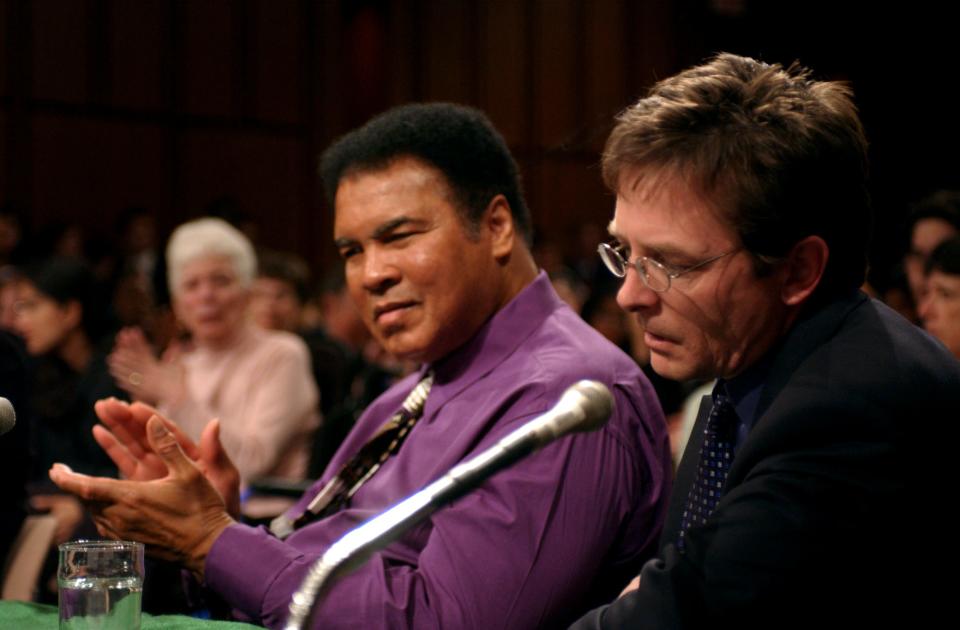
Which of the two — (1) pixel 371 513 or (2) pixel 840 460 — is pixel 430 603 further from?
(2) pixel 840 460

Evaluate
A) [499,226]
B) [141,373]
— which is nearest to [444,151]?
[499,226]

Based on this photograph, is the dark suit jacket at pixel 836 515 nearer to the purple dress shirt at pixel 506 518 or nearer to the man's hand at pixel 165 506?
the purple dress shirt at pixel 506 518

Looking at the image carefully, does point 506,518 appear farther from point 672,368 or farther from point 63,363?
point 63,363

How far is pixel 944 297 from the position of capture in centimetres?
326

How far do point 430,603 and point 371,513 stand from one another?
1.11ft

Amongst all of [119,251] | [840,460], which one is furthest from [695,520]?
[119,251]

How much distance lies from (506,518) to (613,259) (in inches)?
15.4

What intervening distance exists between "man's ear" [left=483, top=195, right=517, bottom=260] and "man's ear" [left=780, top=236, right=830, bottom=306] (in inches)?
30.1

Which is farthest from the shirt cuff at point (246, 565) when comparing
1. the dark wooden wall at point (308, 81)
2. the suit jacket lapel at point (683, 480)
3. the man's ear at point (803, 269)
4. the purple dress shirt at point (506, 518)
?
the dark wooden wall at point (308, 81)

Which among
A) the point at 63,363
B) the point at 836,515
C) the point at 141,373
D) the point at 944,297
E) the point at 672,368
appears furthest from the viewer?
the point at 63,363

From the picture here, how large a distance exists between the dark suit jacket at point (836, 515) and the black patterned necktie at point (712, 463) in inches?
8.2

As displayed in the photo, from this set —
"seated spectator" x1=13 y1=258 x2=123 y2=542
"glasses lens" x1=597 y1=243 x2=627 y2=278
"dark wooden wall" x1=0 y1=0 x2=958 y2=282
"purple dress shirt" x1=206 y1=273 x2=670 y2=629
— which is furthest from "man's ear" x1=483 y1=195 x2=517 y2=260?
"dark wooden wall" x1=0 y1=0 x2=958 y2=282

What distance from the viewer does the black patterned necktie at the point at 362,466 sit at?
2033 mm

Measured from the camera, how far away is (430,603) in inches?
65.2
